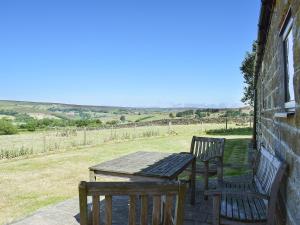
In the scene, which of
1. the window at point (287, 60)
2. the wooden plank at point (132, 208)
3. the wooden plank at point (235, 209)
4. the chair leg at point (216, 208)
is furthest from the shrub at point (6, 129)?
the wooden plank at point (132, 208)

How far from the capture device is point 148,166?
495 centimetres

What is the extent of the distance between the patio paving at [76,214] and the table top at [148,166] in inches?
31.6

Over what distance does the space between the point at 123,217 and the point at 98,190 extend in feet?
9.71

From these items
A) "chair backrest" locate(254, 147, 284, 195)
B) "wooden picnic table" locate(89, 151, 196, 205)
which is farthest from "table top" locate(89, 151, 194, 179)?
"chair backrest" locate(254, 147, 284, 195)

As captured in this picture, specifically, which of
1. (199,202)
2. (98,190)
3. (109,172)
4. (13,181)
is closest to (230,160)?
(199,202)

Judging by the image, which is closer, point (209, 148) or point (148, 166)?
point (148, 166)

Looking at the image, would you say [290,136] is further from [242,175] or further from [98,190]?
[242,175]

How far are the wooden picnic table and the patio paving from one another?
312 millimetres

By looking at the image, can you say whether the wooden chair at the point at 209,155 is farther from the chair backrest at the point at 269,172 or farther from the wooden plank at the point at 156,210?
the wooden plank at the point at 156,210

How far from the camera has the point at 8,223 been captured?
16.6 feet

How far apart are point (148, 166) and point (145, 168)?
18cm

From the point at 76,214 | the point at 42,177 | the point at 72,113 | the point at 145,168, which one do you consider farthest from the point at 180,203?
the point at 72,113

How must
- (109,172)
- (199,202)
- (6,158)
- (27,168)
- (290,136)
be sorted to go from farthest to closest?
(6,158) < (27,168) < (199,202) < (109,172) < (290,136)

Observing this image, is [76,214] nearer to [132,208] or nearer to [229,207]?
[229,207]
